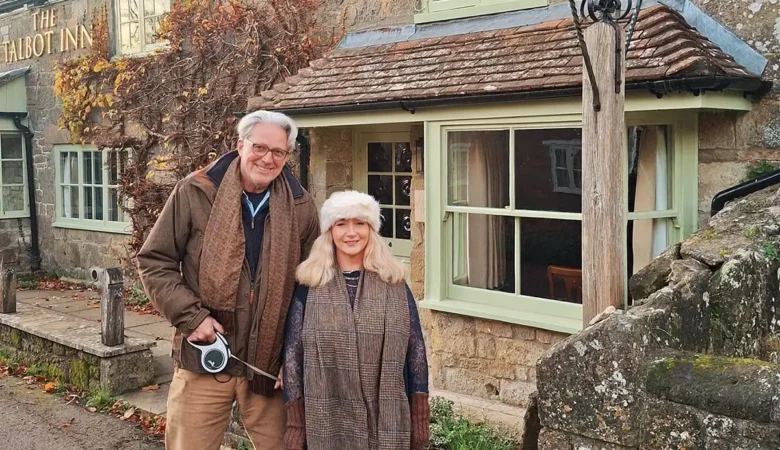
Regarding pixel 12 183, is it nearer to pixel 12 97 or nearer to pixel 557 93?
pixel 12 97

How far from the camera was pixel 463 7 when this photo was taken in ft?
20.7

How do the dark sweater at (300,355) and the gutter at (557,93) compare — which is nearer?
the dark sweater at (300,355)

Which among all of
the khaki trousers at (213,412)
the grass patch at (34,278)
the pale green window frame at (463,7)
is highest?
the pale green window frame at (463,7)

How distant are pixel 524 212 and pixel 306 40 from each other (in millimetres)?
3595

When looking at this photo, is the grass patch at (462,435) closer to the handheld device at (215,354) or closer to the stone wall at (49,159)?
the handheld device at (215,354)

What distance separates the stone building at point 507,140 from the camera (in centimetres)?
462

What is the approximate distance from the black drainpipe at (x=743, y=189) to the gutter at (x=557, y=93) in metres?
0.56

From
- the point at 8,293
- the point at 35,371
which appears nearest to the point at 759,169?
the point at 35,371

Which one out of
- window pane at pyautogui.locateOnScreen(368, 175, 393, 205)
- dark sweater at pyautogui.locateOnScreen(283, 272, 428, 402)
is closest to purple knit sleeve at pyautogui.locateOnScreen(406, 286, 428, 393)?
dark sweater at pyautogui.locateOnScreen(283, 272, 428, 402)

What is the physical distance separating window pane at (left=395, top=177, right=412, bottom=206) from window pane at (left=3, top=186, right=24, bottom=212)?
311 inches

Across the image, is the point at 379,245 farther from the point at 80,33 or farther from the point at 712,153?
the point at 80,33

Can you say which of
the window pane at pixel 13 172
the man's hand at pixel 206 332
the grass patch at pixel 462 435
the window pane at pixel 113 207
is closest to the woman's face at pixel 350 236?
the man's hand at pixel 206 332

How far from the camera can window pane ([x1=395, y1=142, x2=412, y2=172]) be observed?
7.13 meters

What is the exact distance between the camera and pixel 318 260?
9.68 ft
